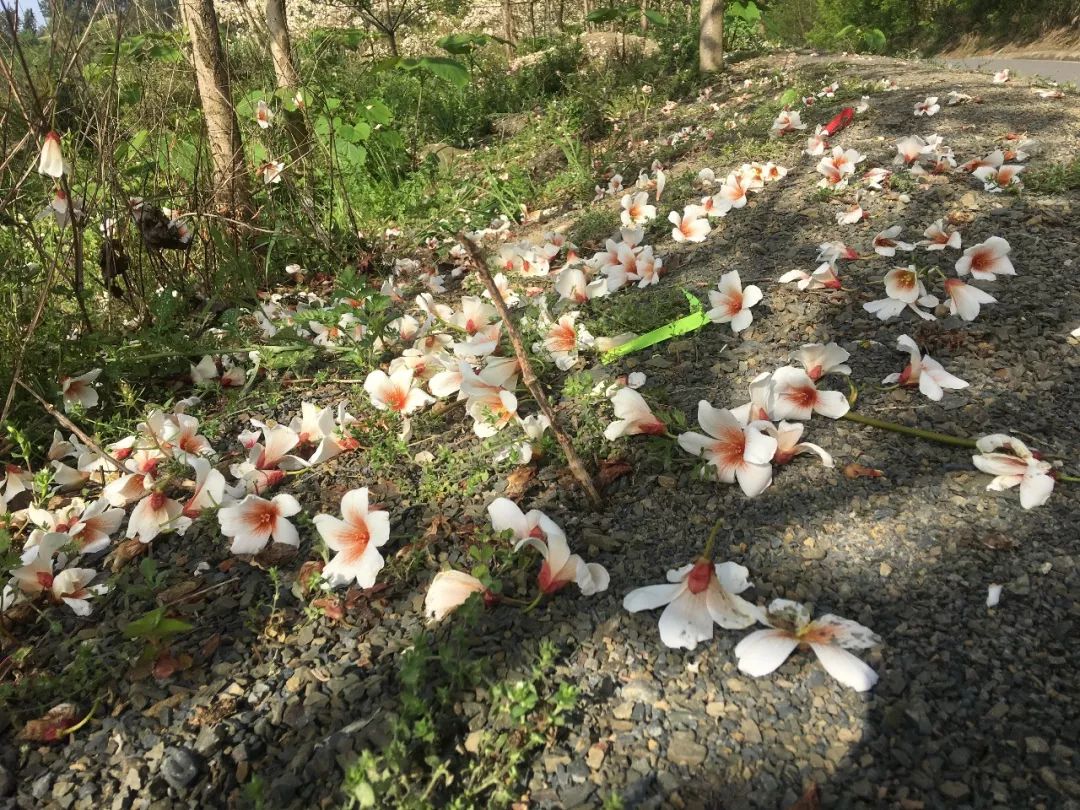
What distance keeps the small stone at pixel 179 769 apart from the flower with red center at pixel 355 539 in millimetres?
374

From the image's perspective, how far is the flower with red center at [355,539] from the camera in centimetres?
141

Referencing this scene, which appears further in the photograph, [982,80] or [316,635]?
[982,80]

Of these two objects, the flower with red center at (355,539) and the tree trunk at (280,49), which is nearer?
the flower with red center at (355,539)

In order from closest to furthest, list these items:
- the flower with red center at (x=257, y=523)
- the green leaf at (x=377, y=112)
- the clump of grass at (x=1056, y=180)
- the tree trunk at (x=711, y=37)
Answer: the flower with red center at (x=257, y=523), the clump of grass at (x=1056, y=180), the green leaf at (x=377, y=112), the tree trunk at (x=711, y=37)

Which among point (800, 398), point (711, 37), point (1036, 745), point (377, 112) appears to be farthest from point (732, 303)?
point (711, 37)

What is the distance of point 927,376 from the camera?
172 cm

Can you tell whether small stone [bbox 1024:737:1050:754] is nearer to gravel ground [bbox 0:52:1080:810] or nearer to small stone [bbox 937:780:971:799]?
gravel ground [bbox 0:52:1080:810]

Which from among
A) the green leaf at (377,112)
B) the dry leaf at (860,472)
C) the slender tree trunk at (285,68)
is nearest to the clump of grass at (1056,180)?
the dry leaf at (860,472)

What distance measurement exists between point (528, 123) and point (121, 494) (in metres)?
4.96

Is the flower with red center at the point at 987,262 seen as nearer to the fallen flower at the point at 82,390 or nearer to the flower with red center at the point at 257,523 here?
the flower with red center at the point at 257,523

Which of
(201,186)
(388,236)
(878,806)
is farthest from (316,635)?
(388,236)

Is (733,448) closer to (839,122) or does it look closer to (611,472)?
(611,472)

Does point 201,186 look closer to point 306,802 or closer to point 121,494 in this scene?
point 121,494

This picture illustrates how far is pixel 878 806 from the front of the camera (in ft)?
3.18
